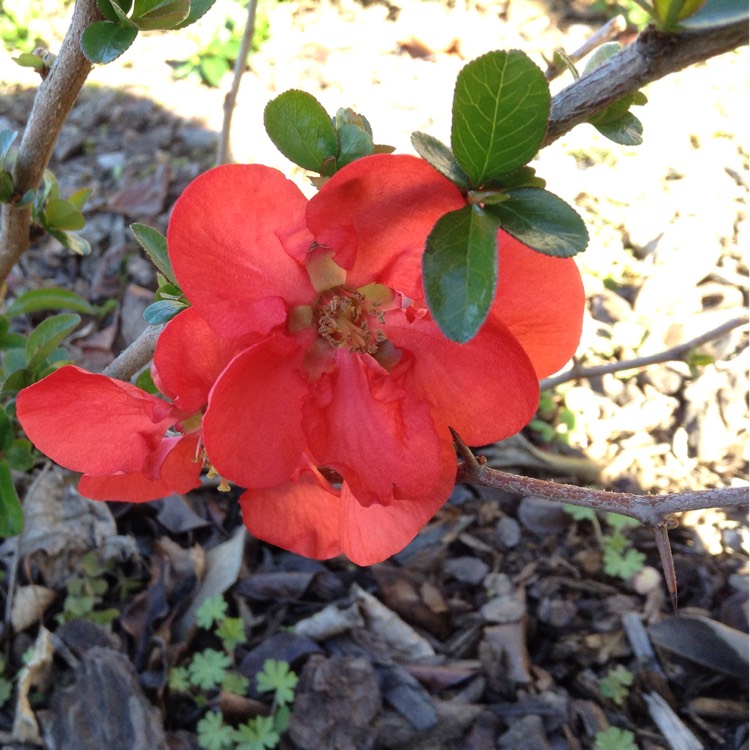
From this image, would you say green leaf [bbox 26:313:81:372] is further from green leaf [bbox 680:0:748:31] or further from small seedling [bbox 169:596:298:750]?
green leaf [bbox 680:0:748:31]

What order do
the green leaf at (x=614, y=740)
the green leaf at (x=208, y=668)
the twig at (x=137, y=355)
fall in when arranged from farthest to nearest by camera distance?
the green leaf at (x=208, y=668) → the green leaf at (x=614, y=740) → the twig at (x=137, y=355)

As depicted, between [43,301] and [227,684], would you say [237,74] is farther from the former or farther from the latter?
[227,684]

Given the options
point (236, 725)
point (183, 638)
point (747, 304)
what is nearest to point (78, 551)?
point (183, 638)

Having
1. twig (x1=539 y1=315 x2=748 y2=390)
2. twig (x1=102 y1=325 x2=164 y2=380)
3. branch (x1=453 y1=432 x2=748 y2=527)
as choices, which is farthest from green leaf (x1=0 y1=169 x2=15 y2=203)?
twig (x1=539 y1=315 x2=748 y2=390)

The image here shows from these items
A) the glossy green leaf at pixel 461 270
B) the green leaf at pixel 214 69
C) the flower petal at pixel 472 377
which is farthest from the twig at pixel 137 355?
the green leaf at pixel 214 69

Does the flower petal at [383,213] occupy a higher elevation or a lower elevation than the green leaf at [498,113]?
lower

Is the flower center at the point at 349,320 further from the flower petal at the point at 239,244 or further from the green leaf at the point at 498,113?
the green leaf at the point at 498,113
